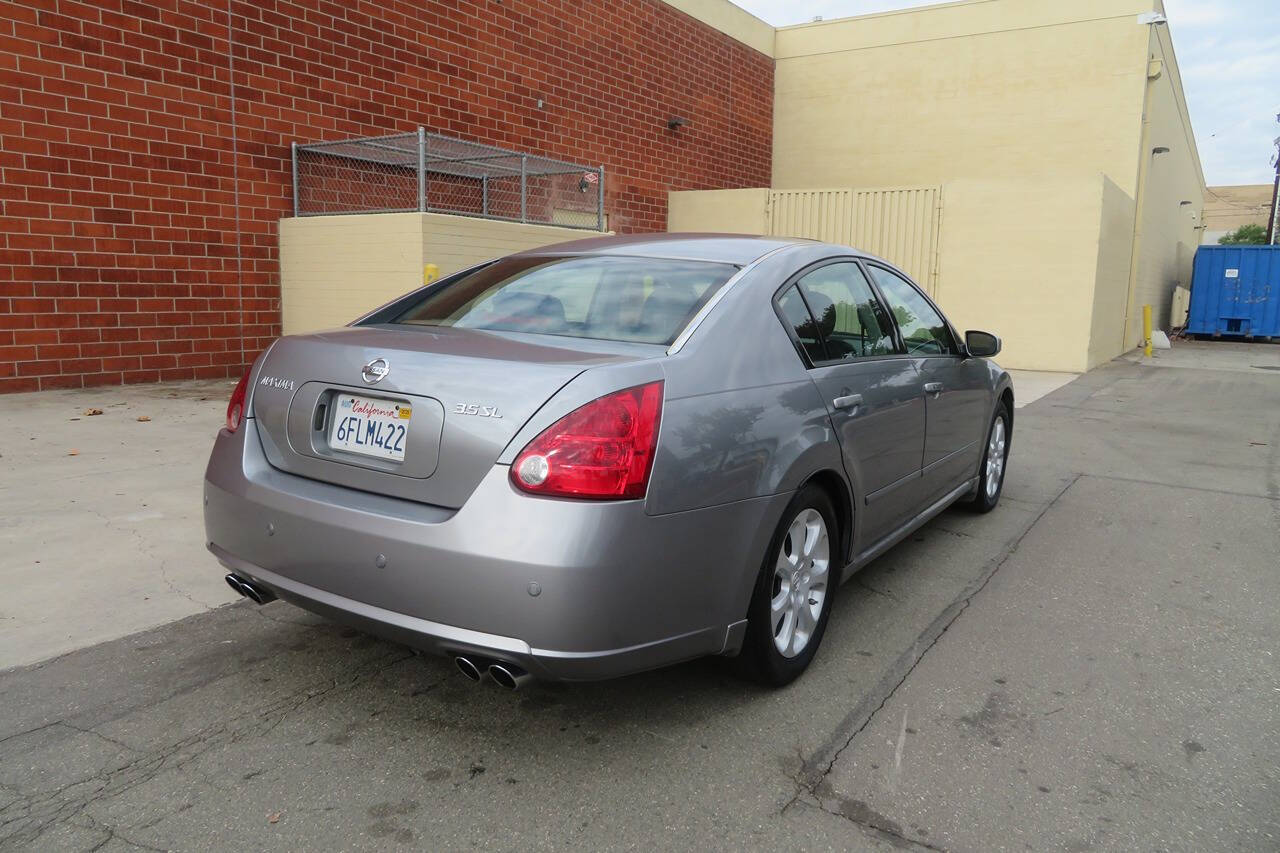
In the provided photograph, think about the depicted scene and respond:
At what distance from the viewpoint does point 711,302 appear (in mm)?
3188

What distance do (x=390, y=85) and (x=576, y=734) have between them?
11194mm

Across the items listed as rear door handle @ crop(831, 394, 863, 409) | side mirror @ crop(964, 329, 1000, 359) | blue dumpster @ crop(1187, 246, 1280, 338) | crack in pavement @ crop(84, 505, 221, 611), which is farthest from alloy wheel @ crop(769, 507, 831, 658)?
blue dumpster @ crop(1187, 246, 1280, 338)

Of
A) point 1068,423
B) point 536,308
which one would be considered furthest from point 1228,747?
point 1068,423

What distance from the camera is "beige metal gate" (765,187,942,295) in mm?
16906

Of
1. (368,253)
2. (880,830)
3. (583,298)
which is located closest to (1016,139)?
(368,253)

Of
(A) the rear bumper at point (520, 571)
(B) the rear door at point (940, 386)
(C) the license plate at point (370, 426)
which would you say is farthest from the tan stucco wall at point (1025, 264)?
(C) the license plate at point (370, 426)

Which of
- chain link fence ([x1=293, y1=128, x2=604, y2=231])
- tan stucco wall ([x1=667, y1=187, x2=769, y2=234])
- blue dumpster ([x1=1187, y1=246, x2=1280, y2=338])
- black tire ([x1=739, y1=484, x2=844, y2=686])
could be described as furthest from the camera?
blue dumpster ([x1=1187, y1=246, x2=1280, y2=338])

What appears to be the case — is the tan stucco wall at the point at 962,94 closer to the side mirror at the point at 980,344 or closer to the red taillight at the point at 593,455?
the side mirror at the point at 980,344

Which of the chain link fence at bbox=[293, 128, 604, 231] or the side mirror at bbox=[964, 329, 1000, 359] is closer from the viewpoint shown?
the side mirror at bbox=[964, 329, 1000, 359]

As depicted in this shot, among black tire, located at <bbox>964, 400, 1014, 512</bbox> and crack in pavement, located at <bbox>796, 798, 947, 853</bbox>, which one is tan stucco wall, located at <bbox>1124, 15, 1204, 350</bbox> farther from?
crack in pavement, located at <bbox>796, 798, 947, 853</bbox>

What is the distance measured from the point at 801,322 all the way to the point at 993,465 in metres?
2.90

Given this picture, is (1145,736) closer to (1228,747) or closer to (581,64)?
(1228,747)

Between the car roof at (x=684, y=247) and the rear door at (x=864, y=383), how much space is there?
8.0 inches

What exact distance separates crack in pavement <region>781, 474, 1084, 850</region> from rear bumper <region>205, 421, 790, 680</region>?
0.43 metres
